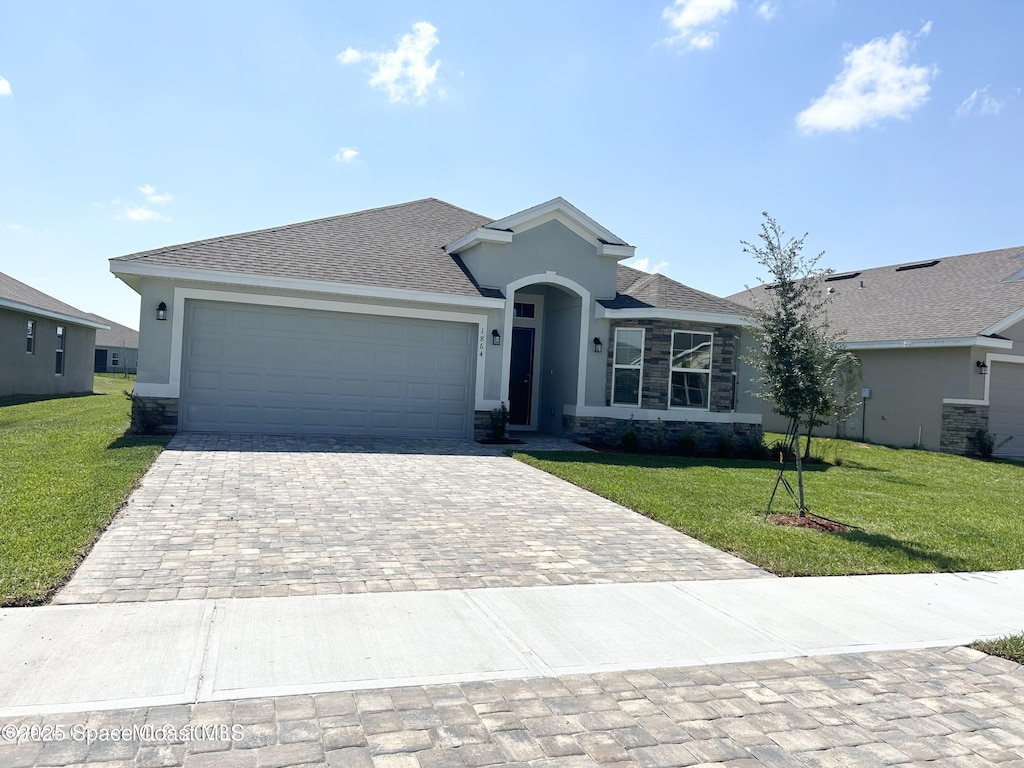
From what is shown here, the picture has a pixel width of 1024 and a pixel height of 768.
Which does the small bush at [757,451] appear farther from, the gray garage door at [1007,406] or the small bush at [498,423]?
the gray garage door at [1007,406]

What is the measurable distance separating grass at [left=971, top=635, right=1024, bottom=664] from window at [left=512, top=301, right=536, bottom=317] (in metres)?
13.8

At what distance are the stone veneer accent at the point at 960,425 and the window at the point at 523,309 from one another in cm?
1107

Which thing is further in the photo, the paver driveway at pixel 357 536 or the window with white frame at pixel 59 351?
the window with white frame at pixel 59 351

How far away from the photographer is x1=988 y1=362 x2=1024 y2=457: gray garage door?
19797 mm

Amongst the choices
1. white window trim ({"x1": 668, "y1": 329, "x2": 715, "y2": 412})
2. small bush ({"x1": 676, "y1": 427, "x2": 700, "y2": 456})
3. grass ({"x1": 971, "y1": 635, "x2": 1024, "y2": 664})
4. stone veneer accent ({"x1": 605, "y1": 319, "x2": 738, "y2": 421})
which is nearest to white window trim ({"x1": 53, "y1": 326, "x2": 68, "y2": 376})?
stone veneer accent ({"x1": 605, "y1": 319, "x2": 738, "y2": 421})

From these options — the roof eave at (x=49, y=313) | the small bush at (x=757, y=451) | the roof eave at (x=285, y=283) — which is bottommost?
the small bush at (x=757, y=451)

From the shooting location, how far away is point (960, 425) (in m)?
19.6

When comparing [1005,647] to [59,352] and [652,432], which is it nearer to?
[652,432]

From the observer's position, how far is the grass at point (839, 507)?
7664mm

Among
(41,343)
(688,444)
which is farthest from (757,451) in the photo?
(41,343)

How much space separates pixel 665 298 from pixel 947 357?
346 inches

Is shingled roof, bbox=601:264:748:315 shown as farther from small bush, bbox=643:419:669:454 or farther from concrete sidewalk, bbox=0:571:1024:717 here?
concrete sidewalk, bbox=0:571:1024:717

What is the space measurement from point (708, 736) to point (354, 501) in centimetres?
594

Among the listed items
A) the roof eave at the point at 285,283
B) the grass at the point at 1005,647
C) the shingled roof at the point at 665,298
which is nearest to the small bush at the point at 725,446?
the shingled roof at the point at 665,298
